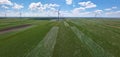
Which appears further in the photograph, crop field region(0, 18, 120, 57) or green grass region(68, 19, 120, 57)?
green grass region(68, 19, 120, 57)

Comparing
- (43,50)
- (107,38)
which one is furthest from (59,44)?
(107,38)

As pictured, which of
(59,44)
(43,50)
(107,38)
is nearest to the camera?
(43,50)

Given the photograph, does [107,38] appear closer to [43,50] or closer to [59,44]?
A: [59,44]

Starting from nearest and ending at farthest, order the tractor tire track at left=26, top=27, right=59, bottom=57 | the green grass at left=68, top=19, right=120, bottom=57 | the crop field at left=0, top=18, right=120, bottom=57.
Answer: the tractor tire track at left=26, top=27, right=59, bottom=57
the crop field at left=0, top=18, right=120, bottom=57
the green grass at left=68, top=19, right=120, bottom=57

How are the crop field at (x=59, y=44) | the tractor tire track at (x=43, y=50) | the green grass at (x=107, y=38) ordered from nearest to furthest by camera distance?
the tractor tire track at (x=43, y=50)
the crop field at (x=59, y=44)
the green grass at (x=107, y=38)

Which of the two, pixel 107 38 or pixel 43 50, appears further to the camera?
pixel 107 38

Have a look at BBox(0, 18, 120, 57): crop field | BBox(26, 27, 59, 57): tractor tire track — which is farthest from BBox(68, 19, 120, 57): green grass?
BBox(26, 27, 59, 57): tractor tire track

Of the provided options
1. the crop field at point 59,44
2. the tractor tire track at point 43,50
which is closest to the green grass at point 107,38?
the crop field at point 59,44

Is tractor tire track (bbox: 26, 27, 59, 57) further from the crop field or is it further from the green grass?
the green grass

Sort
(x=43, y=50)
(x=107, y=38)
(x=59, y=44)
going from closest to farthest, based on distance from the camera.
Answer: (x=43, y=50)
(x=59, y=44)
(x=107, y=38)

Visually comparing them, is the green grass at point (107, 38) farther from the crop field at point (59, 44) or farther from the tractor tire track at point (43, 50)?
the tractor tire track at point (43, 50)

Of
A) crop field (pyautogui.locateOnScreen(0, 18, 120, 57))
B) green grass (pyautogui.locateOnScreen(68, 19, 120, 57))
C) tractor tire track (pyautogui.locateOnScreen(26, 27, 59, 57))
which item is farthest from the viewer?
green grass (pyautogui.locateOnScreen(68, 19, 120, 57))
